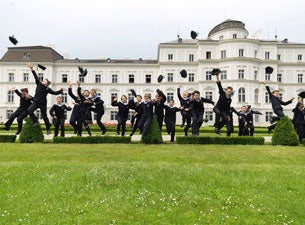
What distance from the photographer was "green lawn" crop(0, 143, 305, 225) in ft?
19.4

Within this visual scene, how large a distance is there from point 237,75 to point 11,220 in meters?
49.6

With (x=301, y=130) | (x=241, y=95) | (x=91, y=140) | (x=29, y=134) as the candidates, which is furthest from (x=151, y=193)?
(x=241, y=95)

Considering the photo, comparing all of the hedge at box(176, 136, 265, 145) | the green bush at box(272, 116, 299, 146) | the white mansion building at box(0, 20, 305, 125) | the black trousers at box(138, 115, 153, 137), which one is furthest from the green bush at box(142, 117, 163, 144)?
the white mansion building at box(0, 20, 305, 125)

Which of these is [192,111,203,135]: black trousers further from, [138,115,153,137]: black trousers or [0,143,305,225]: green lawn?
[0,143,305,225]: green lawn

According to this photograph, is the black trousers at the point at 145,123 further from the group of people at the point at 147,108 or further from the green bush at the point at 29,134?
the green bush at the point at 29,134

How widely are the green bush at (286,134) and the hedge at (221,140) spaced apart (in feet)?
2.39

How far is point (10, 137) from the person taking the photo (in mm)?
14039

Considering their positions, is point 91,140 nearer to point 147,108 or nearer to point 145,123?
point 145,123

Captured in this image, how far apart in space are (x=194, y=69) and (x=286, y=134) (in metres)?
46.0

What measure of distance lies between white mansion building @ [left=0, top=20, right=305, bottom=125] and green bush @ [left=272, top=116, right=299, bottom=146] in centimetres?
3875

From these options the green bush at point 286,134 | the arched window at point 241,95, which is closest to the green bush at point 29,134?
the green bush at point 286,134

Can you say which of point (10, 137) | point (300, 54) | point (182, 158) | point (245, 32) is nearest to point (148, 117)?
point (182, 158)

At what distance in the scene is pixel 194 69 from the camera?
58.7 m

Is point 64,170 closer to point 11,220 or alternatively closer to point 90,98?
point 11,220
